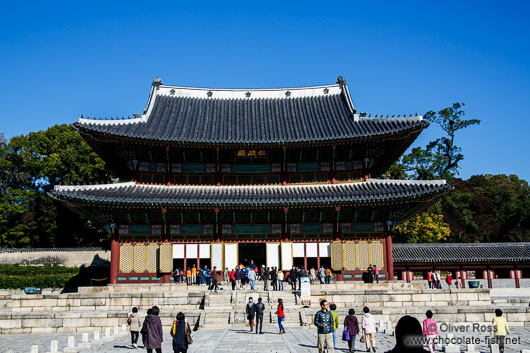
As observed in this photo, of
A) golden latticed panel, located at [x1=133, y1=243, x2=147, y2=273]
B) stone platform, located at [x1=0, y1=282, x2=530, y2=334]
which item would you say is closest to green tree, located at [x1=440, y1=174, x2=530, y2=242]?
stone platform, located at [x1=0, y1=282, x2=530, y2=334]

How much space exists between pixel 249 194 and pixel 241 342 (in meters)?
16.4

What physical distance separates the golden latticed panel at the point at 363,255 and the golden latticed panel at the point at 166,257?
13146 mm

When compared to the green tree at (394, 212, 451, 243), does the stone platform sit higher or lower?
lower

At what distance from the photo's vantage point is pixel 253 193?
1302 inches

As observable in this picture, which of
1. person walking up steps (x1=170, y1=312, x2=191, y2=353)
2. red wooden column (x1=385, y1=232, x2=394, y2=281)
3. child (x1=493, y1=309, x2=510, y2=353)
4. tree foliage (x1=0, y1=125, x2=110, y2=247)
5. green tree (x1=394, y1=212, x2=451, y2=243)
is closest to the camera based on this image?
person walking up steps (x1=170, y1=312, x2=191, y2=353)

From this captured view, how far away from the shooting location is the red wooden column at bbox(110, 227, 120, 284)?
101ft

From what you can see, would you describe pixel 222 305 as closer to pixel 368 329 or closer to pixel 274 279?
pixel 274 279

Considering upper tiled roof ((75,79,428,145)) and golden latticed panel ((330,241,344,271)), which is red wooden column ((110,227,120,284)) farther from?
golden latticed panel ((330,241,344,271))

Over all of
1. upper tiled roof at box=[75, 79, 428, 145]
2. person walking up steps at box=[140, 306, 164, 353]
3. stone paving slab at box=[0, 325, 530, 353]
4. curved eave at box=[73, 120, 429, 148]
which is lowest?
stone paving slab at box=[0, 325, 530, 353]

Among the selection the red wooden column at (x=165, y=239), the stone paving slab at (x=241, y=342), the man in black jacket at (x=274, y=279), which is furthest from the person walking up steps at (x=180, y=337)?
the red wooden column at (x=165, y=239)

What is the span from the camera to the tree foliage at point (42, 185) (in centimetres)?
5834

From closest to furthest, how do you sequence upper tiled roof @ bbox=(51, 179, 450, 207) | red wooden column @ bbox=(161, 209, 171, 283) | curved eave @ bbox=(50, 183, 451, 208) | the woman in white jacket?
the woman in white jacket < curved eave @ bbox=(50, 183, 451, 208) < upper tiled roof @ bbox=(51, 179, 450, 207) < red wooden column @ bbox=(161, 209, 171, 283)

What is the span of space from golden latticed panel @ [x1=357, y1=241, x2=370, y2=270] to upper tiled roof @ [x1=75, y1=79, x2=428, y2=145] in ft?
24.9

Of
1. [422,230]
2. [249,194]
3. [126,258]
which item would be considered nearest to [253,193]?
[249,194]
